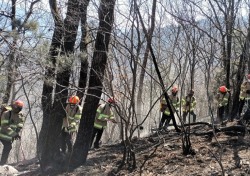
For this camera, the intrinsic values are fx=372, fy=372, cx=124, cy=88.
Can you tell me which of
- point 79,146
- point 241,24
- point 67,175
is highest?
point 241,24

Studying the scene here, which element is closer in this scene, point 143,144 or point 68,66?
point 68,66

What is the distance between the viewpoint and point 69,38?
923 centimetres

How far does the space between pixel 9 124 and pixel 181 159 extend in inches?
201

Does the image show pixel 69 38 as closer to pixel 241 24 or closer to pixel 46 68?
pixel 46 68

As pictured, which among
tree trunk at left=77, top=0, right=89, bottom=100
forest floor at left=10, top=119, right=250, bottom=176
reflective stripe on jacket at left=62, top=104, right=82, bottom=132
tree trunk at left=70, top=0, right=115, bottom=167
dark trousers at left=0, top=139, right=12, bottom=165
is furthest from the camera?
dark trousers at left=0, top=139, right=12, bottom=165

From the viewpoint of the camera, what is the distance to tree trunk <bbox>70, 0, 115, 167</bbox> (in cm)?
751

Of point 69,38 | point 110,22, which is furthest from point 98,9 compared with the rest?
point 69,38

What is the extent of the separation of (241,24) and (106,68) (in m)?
8.06

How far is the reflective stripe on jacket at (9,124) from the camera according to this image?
33.2ft

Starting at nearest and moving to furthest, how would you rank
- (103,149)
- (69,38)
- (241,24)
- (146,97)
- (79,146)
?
(79,146)
(69,38)
(103,149)
(241,24)
(146,97)

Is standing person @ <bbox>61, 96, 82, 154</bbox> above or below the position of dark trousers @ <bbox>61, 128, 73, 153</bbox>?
above

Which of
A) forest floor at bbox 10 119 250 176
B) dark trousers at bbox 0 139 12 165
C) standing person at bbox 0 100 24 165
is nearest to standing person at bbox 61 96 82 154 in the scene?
forest floor at bbox 10 119 250 176

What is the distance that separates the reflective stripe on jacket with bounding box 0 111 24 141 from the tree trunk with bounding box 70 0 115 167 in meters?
2.47

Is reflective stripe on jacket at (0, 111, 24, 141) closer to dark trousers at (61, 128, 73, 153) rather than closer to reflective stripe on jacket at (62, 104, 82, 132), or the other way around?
dark trousers at (61, 128, 73, 153)
